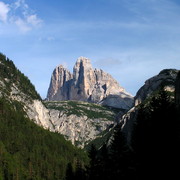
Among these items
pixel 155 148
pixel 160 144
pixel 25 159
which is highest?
pixel 160 144

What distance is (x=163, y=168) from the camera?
44125 millimetres

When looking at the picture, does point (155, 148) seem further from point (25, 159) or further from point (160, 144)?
point (25, 159)

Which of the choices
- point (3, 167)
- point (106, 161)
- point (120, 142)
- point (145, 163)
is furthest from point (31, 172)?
point (145, 163)

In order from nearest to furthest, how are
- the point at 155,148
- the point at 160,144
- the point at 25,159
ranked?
the point at 160,144 → the point at 155,148 → the point at 25,159

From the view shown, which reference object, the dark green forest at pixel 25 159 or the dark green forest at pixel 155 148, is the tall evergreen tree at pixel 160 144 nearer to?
the dark green forest at pixel 155 148

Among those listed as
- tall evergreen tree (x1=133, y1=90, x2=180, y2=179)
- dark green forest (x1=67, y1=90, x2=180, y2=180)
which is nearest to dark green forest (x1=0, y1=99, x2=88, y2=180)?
dark green forest (x1=67, y1=90, x2=180, y2=180)

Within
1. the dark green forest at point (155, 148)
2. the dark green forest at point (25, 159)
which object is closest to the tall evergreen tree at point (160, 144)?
the dark green forest at point (155, 148)

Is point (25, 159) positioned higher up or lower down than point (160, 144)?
lower down

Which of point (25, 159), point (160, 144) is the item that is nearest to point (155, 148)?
point (160, 144)

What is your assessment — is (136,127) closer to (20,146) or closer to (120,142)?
(120,142)

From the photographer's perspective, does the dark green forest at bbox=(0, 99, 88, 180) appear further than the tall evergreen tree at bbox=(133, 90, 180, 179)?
Yes

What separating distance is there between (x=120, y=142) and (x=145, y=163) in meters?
17.3

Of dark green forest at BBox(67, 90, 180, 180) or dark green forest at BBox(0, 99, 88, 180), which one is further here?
dark green forest at BBox(0, 99, 88, 180)

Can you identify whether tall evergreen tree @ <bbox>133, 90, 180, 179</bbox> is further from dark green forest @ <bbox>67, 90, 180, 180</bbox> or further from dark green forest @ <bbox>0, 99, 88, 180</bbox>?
dark green forest @ <bbox>0, 99, 88, 180</bbox>
